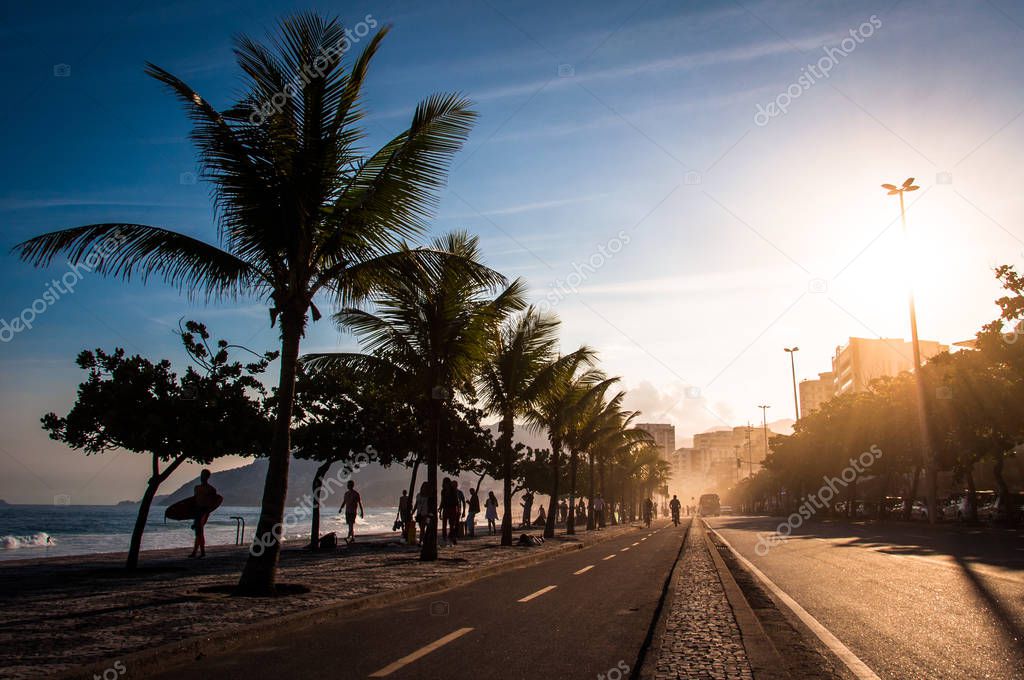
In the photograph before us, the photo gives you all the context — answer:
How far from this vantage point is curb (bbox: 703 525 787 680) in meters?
5.82

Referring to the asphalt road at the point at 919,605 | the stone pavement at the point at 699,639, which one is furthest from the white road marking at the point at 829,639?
the stone pavement at the point at 699,639

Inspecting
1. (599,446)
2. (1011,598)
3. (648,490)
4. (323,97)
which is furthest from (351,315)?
(648,490)

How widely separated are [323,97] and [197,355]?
22.8ft

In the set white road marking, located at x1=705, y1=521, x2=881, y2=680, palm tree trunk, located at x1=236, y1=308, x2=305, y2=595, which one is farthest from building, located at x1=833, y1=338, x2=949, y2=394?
palm tree trunk, located at x1=236, y1=308, x2=305, y2=595

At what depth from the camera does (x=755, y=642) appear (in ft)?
23.0

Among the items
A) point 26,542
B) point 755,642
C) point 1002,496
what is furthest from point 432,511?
point 26,542

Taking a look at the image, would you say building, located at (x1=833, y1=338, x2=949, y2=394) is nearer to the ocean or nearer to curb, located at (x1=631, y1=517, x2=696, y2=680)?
the ocean

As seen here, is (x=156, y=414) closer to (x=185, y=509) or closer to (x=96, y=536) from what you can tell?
(x=185, y=509)

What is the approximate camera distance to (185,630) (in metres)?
7.27

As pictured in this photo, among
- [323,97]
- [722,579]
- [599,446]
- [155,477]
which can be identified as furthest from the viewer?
[599,446]

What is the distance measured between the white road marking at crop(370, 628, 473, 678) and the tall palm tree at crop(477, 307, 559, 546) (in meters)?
16.8

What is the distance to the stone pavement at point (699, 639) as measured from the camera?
5844 millimetres

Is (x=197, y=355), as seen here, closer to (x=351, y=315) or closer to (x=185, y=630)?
(x=351, y=315)

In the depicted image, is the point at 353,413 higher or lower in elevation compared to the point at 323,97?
lower
